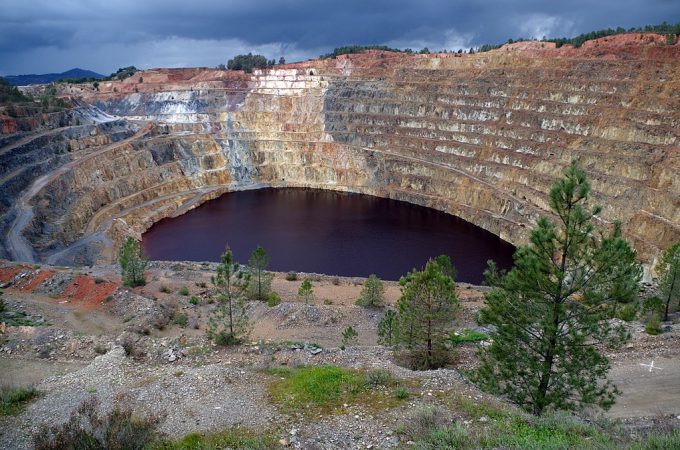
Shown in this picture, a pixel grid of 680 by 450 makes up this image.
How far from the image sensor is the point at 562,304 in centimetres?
1520

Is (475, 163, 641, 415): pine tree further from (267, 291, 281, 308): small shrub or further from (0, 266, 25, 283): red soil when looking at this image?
(0, 266, 25, 283): red soil

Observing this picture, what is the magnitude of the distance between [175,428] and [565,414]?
1152cm

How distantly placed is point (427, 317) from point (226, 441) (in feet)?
33.2

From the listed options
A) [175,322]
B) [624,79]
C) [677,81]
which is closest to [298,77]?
[624,79]

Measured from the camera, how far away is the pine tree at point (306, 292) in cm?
3628

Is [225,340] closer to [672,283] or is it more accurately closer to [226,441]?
[226,441]

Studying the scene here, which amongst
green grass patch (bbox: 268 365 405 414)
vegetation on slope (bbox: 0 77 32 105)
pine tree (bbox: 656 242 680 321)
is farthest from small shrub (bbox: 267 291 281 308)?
vegetation on slope (bbox: 0 77 32 105)

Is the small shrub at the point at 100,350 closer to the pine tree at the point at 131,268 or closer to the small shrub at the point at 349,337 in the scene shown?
the small shrub at the point at 349,337

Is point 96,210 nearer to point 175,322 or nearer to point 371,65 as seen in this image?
point 175,322

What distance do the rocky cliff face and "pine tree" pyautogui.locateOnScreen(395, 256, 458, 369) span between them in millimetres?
29590

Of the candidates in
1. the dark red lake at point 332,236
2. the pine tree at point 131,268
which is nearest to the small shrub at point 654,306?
the dark red lake at point 332,236

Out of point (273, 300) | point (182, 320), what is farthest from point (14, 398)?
point (273, 300)

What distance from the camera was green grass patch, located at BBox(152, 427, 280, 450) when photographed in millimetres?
13586

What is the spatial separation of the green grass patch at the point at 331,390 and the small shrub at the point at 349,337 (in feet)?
29.4
